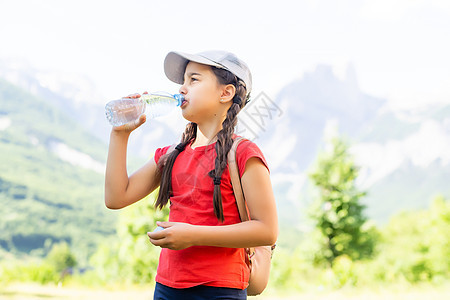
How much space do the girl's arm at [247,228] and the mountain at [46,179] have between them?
8132cm

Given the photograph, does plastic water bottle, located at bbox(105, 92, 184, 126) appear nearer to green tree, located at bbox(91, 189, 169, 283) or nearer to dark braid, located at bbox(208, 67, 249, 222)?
dark braid, located at bbox(208, 67, 249, 222)

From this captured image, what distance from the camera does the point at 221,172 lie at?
168cm

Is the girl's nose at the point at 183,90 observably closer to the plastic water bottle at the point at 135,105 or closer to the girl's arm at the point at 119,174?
the plastic water bottle at the point at 135,105

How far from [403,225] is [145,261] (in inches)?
1546

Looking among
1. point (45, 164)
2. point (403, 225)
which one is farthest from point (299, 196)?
point (45, 164)

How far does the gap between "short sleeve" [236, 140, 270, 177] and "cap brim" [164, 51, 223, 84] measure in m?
0.37

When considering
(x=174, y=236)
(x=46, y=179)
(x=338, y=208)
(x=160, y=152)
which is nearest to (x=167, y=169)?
(x=160, y=152)

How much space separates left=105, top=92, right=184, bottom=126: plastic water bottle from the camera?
1.86 meters

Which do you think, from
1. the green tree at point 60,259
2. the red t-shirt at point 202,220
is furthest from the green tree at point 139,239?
the green tree at point 60,259

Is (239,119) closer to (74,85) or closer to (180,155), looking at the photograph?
(180,155)

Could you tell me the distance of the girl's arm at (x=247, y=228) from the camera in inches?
60.2

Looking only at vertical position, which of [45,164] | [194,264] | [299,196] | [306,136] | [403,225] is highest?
[306,136]

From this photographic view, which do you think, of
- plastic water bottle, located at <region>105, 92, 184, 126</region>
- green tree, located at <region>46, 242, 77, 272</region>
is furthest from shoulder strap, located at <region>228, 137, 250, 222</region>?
green tree, located at <region>46, 242, 77, 272</region>

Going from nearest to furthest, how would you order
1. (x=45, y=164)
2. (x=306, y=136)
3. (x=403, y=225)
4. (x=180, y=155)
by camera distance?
(x=180, y=155) < (x=403, y=225) < (x=45, y=164) < (x=306, y=136)
